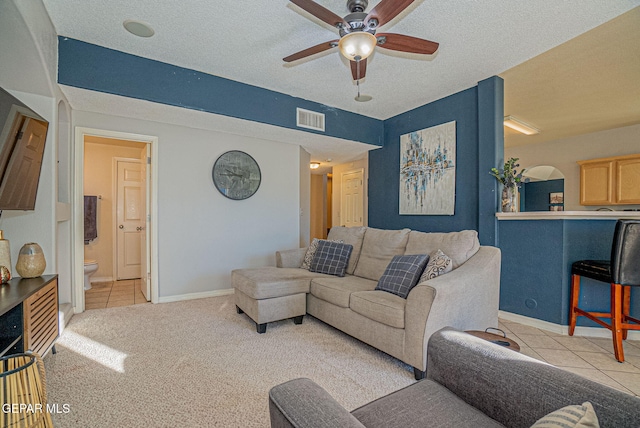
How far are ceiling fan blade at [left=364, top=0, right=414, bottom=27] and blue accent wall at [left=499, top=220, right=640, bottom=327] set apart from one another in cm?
242

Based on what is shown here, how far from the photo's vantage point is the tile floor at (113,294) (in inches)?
144

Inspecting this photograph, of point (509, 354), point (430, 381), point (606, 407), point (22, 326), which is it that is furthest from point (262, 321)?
point (606, 407)

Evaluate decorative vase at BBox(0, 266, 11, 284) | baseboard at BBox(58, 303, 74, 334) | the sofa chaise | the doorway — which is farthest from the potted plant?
the doorway

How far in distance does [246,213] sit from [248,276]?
5.16ft

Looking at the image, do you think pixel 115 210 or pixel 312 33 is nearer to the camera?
pixel 312 33

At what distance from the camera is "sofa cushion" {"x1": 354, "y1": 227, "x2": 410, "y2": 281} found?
9.70 ft

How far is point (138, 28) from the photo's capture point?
254 cm

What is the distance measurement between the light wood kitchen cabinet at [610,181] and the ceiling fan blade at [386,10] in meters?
5.35

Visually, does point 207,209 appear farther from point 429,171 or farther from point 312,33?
point 429,171

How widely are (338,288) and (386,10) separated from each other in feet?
6.85

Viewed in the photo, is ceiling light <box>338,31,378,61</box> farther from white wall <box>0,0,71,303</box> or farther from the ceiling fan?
white wall <box>0,0,71,303</box>

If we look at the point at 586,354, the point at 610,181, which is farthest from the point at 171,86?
the point at 610,181

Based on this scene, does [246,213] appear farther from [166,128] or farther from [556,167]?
[556,167]

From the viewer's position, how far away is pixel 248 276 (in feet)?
9.58
